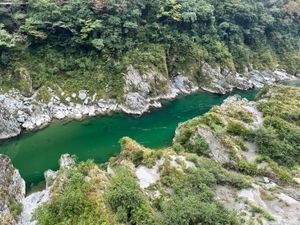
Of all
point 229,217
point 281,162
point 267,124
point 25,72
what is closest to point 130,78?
point 25,72

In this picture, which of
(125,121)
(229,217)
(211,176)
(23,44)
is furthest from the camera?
(23,44)

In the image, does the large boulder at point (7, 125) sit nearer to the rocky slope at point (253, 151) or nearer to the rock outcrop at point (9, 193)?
the rock outcrop at point (9, 193)

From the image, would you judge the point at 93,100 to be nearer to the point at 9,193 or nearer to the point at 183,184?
the point at 9,193

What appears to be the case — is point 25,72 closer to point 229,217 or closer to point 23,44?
point 23,44

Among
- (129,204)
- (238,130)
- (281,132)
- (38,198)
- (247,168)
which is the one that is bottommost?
(38,198)

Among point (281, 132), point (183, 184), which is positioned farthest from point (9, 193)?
point (281, 132)

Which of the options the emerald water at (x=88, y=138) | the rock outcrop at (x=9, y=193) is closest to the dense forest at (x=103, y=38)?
the emerald water at (x=88, y=138)
